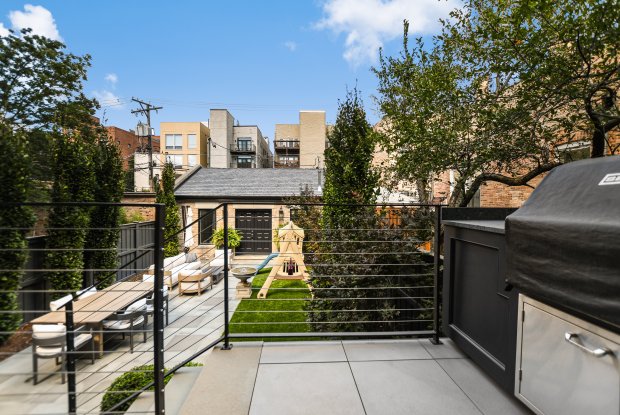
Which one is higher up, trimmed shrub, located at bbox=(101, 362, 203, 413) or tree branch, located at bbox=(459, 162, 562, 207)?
tree branch, located at bbox=(459, 162, 562, 207)

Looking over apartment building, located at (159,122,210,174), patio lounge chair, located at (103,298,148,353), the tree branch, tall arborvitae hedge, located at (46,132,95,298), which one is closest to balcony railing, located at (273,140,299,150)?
apartment building, located at (159,122,210,174)

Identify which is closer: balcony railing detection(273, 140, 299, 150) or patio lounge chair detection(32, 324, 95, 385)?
patio lounge chair detection(32, 324, 95, 385)

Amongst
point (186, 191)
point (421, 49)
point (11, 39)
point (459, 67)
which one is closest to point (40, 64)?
point (11, 39)

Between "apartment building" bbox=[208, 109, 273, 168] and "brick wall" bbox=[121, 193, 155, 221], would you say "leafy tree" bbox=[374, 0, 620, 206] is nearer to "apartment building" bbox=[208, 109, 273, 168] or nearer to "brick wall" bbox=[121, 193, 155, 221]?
"brick wall" bbox=[121, 193, 155, 221]

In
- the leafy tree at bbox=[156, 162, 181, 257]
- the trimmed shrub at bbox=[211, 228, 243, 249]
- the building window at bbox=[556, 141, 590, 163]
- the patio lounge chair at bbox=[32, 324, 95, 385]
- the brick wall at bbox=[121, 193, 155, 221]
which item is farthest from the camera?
the brick wall at bbox=[121, 193, 155, 221]

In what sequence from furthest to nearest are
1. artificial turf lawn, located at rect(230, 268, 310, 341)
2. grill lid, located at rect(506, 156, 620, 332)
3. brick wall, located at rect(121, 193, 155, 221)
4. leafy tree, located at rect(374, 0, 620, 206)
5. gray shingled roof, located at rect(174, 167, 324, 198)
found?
gray shingled roof, located at rect(174, 167, 324, 198) < brick wall, located at rect(121, 193, 155, 221) < artificial turf lawn, located at rect(230, 268, 310, 341) < leafy tree, located at rect(374, 0, 620, 206) < grill lid, located at rect(506, 156, 620, 332)

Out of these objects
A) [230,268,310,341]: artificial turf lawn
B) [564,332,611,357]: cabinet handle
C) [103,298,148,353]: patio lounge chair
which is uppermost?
[564,332,611,357]: cabinet handle

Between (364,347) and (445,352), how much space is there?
749mm

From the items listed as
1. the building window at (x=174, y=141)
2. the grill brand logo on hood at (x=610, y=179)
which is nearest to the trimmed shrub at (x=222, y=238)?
the grill brand logo on hood at (x=610, y=179)

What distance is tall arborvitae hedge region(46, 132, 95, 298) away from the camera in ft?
25.0

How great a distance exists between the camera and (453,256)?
307 centimetres

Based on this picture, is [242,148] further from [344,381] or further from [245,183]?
[344,381]

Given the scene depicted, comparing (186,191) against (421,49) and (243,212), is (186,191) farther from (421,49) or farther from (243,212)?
(421,49)

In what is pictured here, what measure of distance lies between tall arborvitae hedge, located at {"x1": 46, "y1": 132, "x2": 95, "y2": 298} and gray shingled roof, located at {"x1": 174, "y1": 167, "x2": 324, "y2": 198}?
26.2 ft
